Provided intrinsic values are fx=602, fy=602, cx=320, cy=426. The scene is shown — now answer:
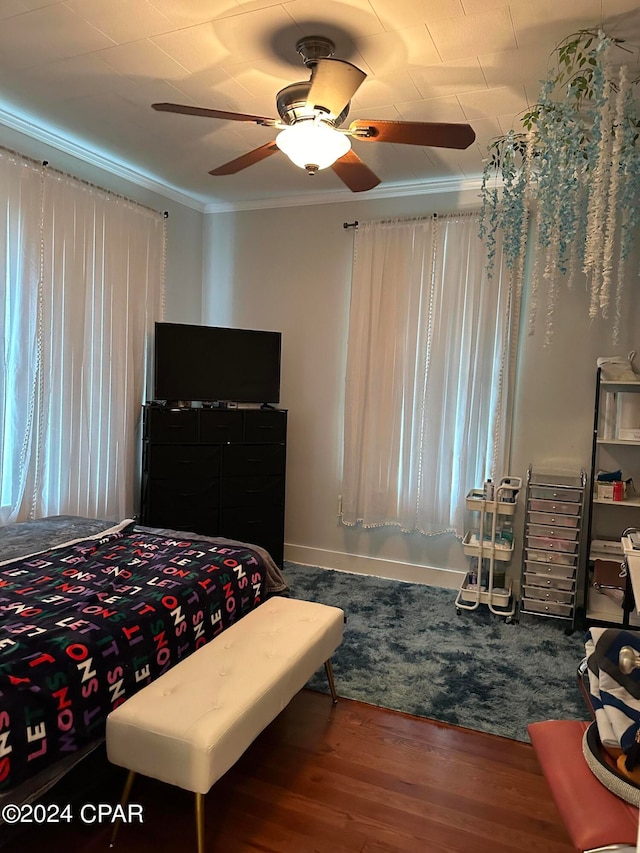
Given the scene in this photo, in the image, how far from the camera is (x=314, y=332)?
15.2 feet

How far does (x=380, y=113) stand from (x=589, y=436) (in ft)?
7.51

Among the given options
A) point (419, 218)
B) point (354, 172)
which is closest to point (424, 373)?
point (419, 218)

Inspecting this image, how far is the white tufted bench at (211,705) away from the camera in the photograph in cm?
171

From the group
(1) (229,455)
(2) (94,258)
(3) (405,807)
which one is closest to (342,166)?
(2) (94,258)

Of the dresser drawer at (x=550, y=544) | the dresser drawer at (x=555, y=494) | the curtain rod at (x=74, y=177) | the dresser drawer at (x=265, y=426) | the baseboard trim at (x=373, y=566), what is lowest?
the baseboard trim at (x=373, y=566)

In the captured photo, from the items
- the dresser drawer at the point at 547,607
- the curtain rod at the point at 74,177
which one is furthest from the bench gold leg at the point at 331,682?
the curtain rod at the point at 74,177

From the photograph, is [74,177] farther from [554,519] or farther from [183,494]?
[554,519]

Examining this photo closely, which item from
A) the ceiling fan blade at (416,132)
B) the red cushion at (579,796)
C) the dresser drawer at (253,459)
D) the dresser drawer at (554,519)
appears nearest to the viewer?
the red cushion at (579,796)

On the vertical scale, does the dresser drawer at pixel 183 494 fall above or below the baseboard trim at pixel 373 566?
above

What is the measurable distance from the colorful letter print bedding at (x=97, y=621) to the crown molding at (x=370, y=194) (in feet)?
8.97

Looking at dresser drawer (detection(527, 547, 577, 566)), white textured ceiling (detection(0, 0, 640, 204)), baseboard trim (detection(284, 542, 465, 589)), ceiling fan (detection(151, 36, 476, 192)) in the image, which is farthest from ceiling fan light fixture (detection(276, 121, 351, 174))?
baseboard trim (detection(284, 542, 465, 589))

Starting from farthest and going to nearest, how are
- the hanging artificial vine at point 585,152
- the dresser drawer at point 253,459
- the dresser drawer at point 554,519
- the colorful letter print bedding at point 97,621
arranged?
the dresser drawer at point 253,459 < the dresser drawer at point 554,519 < the hanging artificial vine at point 585,152 < the colorful letter print bedding at point 97,621

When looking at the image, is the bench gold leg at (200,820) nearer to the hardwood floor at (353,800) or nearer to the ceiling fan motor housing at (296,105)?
the hardwood floor at (353,800)

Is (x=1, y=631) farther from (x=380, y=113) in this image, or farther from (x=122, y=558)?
(x=380, y=113)
